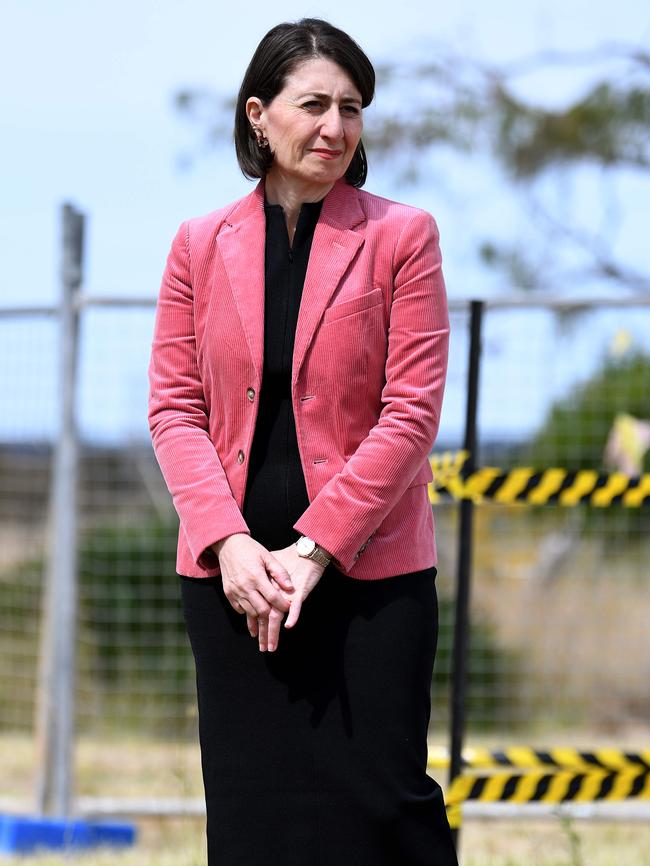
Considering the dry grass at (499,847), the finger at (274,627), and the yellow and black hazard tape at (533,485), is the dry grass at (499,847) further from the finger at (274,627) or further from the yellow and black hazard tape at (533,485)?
the finger at (274,627)

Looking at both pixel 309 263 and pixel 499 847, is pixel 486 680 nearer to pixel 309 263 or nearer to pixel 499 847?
pixel 499 847

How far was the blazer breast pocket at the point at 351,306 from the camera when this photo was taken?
7.57ft

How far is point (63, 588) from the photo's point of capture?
4.91 metres

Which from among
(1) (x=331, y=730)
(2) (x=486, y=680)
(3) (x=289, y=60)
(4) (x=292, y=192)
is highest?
(3) (x=289, y=60)

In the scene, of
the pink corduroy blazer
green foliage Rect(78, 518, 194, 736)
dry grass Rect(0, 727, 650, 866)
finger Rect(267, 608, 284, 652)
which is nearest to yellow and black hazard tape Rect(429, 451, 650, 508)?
dry grass Rect(0, 727, 650, 866)

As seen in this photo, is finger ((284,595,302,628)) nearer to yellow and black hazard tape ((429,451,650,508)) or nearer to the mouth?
the mouth

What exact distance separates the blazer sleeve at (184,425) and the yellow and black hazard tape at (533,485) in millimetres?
1289

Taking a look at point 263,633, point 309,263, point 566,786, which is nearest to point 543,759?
point 566,786

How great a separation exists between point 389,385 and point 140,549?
407cm

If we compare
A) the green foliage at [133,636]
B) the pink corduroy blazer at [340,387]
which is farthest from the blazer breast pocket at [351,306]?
the green foliage at [133,636]

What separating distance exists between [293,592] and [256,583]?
69mm

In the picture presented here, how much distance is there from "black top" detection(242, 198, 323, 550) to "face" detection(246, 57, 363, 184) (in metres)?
0.20

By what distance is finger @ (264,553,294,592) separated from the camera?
7.33ft

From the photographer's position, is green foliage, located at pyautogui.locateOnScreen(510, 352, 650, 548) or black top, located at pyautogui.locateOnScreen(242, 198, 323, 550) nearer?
black top, located at pyautogui.locateOnScreen(242, 198, 323, 550)
